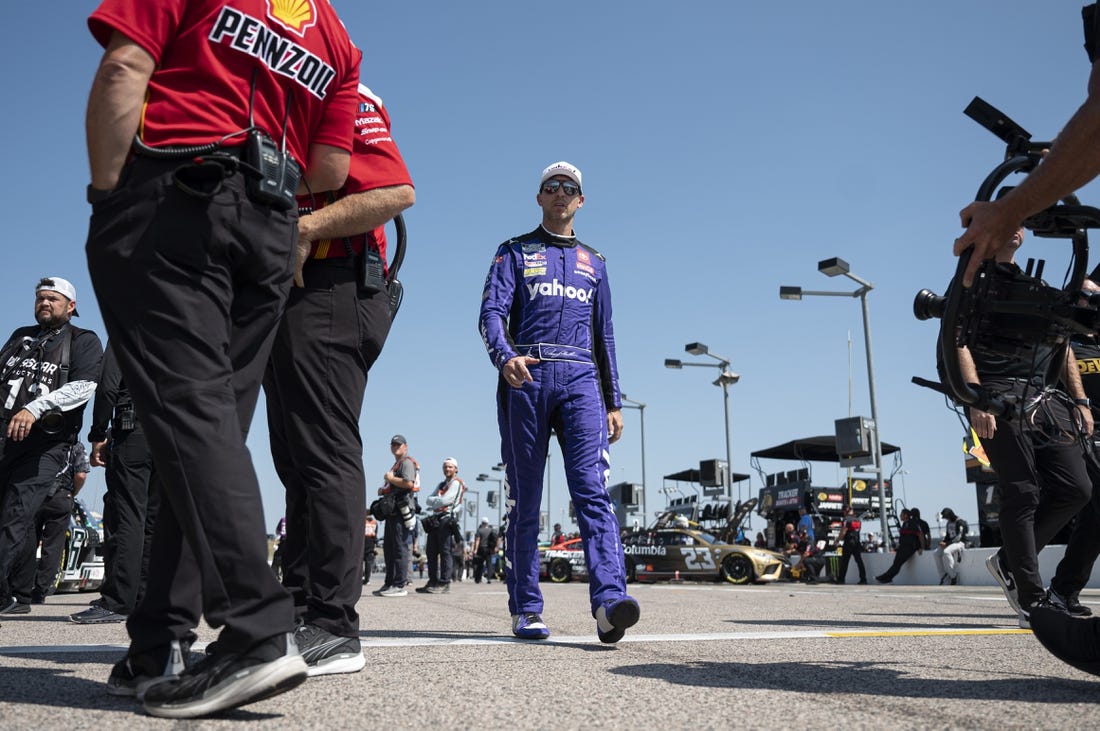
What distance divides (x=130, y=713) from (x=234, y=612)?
337 mm

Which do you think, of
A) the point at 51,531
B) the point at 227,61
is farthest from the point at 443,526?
the point at 227,61

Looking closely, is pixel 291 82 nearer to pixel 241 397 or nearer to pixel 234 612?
pixel 241 397

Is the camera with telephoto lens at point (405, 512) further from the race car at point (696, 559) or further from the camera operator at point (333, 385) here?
the race car at point (696, 559)

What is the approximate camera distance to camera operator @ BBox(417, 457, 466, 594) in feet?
39.3

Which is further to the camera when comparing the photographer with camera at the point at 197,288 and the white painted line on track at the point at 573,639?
the white painted line on track at the point at 573,639

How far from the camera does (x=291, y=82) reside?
7.87 feet

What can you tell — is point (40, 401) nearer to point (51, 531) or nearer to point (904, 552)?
point (51, 531)

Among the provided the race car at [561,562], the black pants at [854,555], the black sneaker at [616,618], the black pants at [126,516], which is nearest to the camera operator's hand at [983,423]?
the black sneaker at [616,618]

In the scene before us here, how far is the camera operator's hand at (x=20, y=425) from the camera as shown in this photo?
5.15 m

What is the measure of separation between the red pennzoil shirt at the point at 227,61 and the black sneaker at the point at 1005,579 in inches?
167

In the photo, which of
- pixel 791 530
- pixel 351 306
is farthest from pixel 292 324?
pixel 791 530

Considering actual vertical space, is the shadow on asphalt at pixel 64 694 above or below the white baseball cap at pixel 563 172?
below

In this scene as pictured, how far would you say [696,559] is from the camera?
70.3 ft

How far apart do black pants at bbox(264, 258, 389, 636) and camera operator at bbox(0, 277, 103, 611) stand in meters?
3.12
